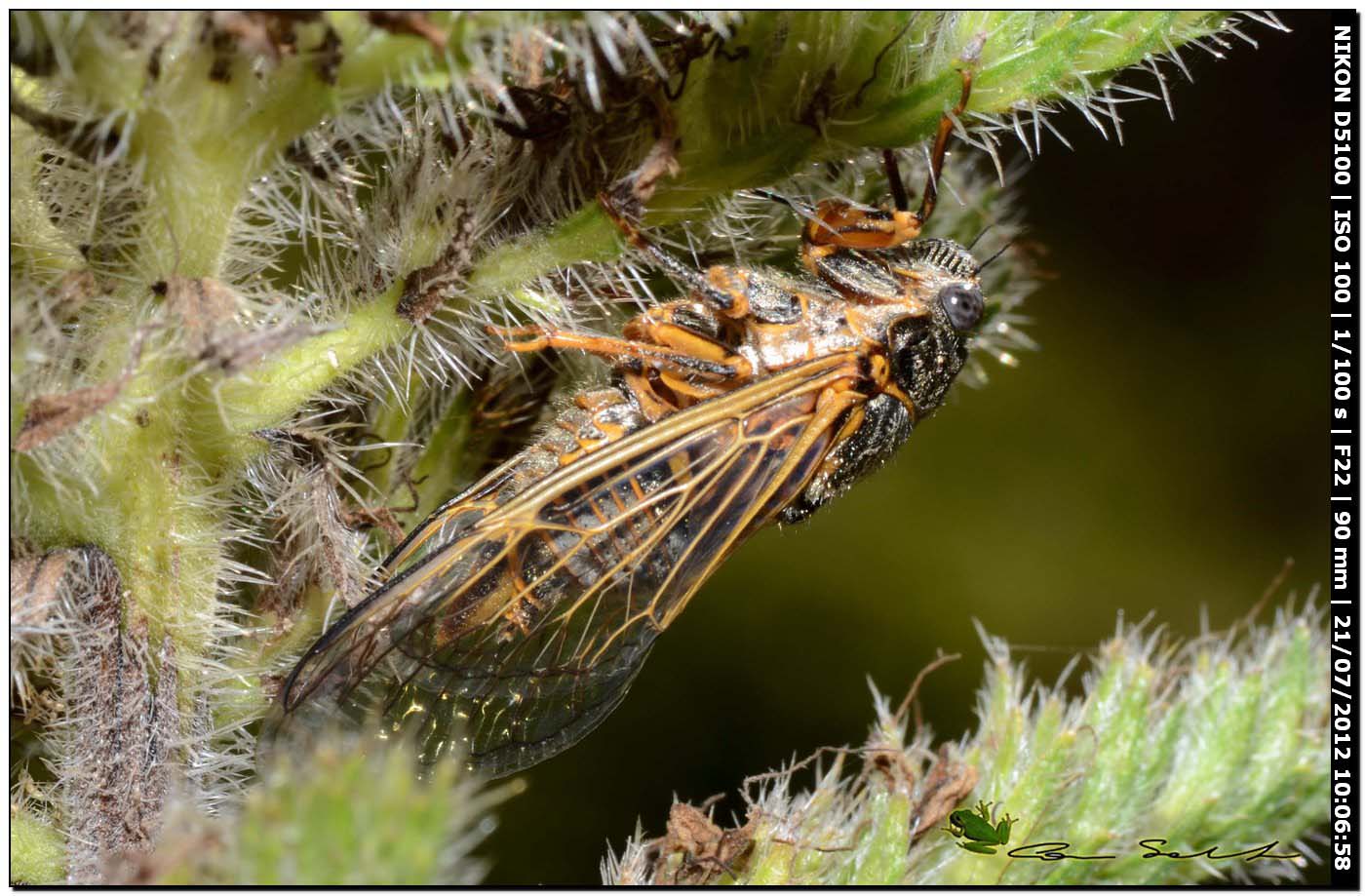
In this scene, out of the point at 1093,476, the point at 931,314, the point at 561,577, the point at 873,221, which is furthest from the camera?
the point at 1093,476

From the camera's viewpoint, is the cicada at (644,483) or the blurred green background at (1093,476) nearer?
the cicada at (644,483)

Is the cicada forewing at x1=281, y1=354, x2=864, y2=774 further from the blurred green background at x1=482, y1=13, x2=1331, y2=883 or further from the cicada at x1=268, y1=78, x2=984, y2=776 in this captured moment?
the blurred green background at x1=482, y1=13, x2=1331, y2=883

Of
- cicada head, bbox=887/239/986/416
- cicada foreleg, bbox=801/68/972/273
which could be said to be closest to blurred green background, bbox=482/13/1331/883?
cicada head, bbox=887/239/986/416

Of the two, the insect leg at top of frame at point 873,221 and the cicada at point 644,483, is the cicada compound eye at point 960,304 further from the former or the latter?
the insect leg at top of frame at point 873,221

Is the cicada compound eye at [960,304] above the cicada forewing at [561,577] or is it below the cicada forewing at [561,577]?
above

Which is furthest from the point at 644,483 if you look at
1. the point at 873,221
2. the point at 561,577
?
the point at 873,221

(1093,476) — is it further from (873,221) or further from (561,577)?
(561,577)

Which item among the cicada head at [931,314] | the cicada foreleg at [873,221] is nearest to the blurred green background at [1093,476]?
the cicada head at [931,314]
